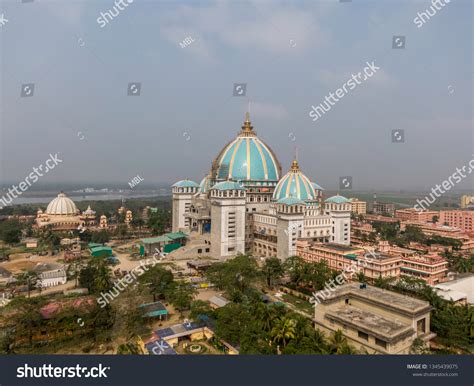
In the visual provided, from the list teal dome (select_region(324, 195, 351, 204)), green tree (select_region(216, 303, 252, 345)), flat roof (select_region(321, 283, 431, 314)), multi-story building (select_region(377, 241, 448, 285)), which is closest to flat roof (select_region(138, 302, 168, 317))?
green tree (select_region(216, 303, 252, 345))

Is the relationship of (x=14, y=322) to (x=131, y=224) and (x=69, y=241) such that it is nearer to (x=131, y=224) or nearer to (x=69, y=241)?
(x=69, y=241)

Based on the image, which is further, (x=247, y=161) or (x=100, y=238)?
(x=100, y=238)

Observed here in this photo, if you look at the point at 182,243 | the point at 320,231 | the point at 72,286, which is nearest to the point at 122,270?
the point at 72,286

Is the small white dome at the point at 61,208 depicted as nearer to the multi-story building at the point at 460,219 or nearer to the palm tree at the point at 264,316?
the palm tree at the point at 264,316

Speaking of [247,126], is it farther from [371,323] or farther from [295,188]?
[371,323]

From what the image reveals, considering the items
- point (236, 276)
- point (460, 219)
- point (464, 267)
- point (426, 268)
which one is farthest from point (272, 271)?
point (460, 219)
